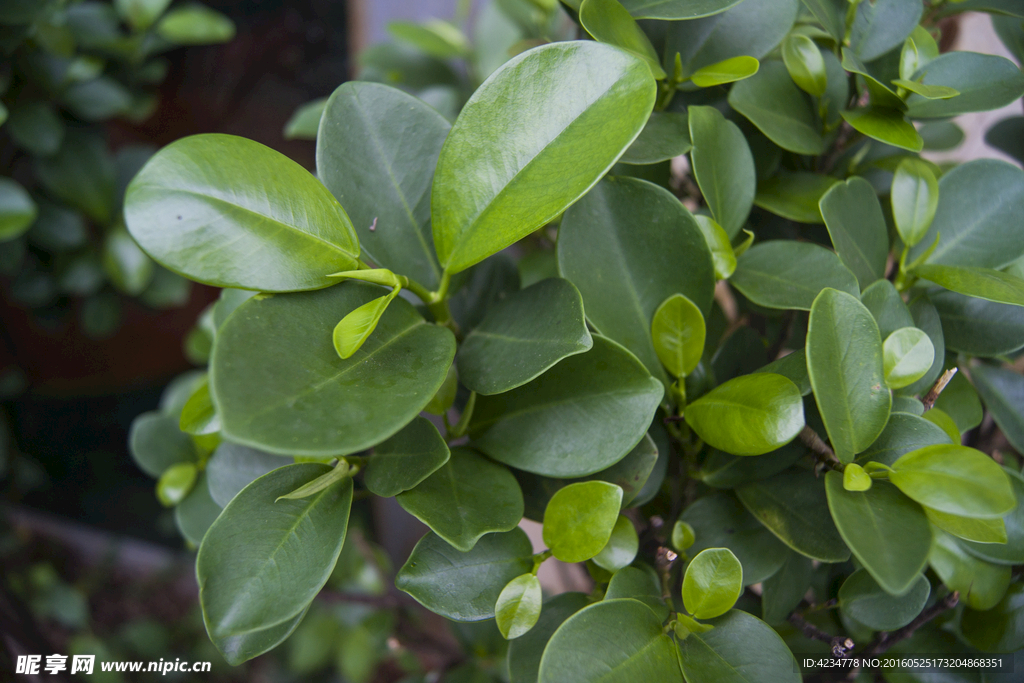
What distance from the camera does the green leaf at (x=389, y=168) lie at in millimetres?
345

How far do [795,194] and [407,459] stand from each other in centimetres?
31

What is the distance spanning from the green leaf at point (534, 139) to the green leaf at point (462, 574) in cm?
16

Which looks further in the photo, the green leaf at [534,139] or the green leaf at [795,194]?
the green leaf at [795,194]

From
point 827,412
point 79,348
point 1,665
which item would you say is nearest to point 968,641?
point 827,412

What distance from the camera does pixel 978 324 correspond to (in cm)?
38

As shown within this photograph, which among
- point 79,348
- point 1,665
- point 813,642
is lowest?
point 79,348

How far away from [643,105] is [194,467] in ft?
1.55

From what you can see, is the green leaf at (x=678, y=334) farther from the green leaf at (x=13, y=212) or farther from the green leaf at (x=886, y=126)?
the green leaf at (x=13, y=212)

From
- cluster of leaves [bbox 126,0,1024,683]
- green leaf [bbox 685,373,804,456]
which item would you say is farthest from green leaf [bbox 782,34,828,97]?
green leaf [bbox 685,373,804,456]

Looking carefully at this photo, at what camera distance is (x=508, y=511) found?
1.05 ft

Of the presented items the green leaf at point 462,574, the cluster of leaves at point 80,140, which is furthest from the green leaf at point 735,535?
the cluster of leaves at point 80,140

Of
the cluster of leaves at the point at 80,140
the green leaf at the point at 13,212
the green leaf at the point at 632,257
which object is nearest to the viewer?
the green leaf at the point at 632,257

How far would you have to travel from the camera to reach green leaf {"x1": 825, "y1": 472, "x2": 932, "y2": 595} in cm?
25

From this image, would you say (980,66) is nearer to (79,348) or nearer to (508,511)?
(508,511)
